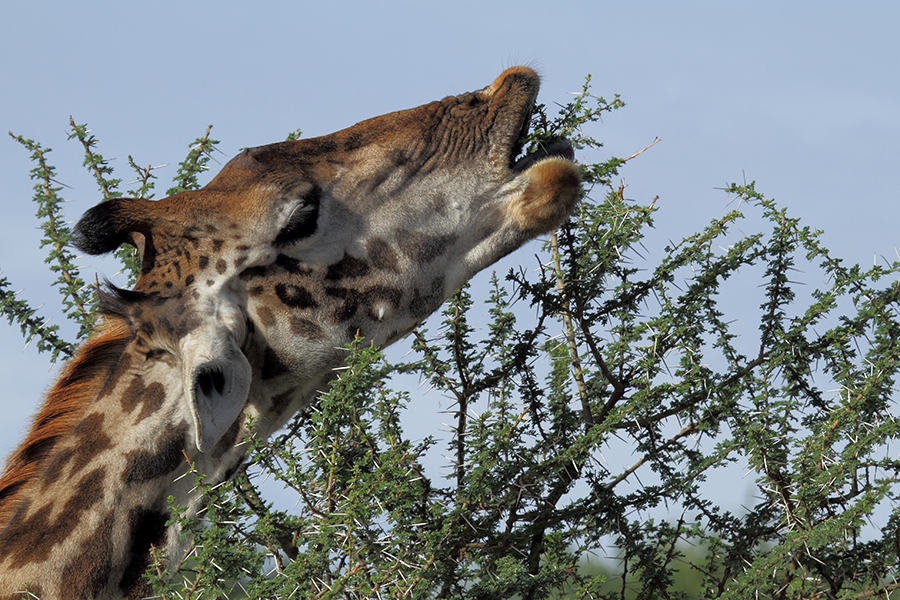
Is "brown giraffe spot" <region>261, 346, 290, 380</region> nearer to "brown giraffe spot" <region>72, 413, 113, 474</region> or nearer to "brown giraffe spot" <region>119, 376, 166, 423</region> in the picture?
"brown giraffe spot" <region>119, 376, 166, 423</region>

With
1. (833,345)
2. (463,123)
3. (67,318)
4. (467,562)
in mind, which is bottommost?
(467,562)

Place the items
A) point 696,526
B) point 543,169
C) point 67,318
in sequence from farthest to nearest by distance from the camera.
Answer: point 67,318 → point 696,526 → point 543,169

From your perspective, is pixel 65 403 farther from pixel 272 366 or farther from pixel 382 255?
pixel 382 255

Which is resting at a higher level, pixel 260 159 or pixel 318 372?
pixel 260 159

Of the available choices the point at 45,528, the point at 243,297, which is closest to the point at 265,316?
the point at 243,297

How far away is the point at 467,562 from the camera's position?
439 centimetres

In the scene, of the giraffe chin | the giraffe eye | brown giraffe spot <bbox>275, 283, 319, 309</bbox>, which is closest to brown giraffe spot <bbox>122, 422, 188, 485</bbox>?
brown giraffe spot <bbox>275, 283, 319, 309</bbox>

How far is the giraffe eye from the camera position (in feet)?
14.4

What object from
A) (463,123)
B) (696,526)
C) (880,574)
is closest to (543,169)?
(463,123)

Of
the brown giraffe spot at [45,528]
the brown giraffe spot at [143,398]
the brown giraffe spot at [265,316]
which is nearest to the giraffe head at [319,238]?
the brown giraffe spot at [265,316]

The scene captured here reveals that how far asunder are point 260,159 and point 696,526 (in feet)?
9.20

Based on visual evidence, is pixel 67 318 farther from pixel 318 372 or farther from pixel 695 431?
pixel 695 431

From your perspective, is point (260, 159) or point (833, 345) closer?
point (260, 159)

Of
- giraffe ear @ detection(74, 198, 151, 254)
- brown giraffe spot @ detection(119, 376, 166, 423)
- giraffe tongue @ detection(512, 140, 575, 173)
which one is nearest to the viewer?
brown giraffe spot @ detection(119, 376, 166, 423)
